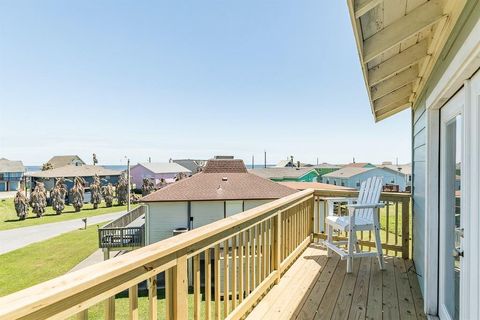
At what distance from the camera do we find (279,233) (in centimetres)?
314

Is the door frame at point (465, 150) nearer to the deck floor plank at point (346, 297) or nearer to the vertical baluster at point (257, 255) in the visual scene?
the deck floor plank at point (346, 297)

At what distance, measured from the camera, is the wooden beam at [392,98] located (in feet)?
11.9

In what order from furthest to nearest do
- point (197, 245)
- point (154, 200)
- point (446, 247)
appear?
point (154, 200), point (446, 247), point (197, 245)

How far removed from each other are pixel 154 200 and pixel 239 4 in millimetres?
7615

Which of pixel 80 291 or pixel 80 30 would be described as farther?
pixel 80 30

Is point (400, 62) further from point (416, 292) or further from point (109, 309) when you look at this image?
point (109, 309)

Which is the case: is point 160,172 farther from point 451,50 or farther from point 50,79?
point 451,50

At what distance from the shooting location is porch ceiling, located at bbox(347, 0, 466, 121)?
1.71 m

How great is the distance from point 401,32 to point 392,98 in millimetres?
2293

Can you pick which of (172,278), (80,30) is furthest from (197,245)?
(80,30)

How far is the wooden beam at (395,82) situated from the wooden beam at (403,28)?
113 cm

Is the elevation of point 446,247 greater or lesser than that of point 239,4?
lesser

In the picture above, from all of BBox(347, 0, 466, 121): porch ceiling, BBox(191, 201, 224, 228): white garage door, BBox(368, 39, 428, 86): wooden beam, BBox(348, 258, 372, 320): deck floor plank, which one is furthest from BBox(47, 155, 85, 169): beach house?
BBox(347, 0, 466, 121): porch ceiling

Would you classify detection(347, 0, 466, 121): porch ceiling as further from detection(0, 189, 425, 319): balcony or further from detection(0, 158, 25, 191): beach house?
detection(0, 158, 25, 191): beach house
